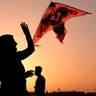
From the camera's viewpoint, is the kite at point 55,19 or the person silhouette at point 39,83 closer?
the kite at point 55,19

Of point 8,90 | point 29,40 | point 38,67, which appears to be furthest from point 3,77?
point 38,67

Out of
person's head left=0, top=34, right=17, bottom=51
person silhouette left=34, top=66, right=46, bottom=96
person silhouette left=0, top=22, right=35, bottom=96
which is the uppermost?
person's head left=0, top=34, right=17, bottom=51

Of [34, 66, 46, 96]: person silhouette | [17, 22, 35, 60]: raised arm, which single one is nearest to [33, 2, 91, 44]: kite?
[34, 66, 46, 96]: person silhouette

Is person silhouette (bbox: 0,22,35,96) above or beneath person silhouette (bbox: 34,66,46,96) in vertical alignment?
above

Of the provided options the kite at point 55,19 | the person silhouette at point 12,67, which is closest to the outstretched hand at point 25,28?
the person silhouette at point 12,67

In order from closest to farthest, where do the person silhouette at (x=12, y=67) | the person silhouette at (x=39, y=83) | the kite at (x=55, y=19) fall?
the person silhouette at (x=12, y=67)
the kite at (x=55, y=19)
the person silhouette at (x=39, y=83)

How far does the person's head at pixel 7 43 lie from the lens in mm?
8469

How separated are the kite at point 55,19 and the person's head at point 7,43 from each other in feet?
15.0

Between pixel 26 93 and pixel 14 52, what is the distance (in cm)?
93

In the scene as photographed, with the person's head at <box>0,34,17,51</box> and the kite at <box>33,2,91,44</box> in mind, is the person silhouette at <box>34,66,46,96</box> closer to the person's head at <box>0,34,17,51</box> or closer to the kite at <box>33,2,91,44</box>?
the kite at <box>33,2,91,44</box>

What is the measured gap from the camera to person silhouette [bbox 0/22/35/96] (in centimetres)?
842

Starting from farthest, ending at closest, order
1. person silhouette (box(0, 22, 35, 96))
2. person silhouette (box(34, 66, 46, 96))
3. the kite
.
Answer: person silhouette (box(34, 66, 46, 96))
the kite
person silhouette (box(0, 22, 35, 96))

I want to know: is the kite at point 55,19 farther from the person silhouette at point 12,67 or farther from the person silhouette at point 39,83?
the person silhouette at point 12,67

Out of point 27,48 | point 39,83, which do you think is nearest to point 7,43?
point 27,48
